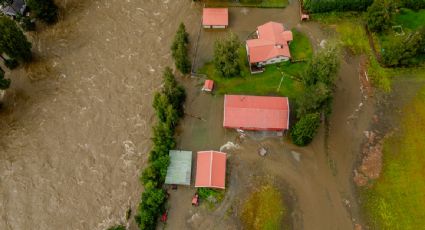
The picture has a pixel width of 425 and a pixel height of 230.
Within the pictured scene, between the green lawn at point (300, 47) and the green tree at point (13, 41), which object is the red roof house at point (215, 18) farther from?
the green tree at point (13, 41)

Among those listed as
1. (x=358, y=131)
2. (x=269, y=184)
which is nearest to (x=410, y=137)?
(x=358, y=131)

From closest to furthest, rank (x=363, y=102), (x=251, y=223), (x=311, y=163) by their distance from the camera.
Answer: (x=251, y=223)
(x=311, y=163)
(x=363, y=102)

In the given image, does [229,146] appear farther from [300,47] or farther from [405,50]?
[405,50]

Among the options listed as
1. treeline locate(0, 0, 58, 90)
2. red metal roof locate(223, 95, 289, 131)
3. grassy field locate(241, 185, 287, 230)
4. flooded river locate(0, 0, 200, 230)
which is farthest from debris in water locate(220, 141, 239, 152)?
treeline locate(0, 0, 58, 90)

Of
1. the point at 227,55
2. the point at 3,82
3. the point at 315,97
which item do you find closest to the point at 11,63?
the point at 3,82

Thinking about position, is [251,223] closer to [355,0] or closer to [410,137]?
[410,137]

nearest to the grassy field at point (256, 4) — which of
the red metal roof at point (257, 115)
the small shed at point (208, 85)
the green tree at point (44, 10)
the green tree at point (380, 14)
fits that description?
the green tree at point (380, 14)
